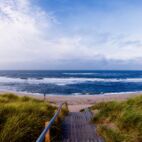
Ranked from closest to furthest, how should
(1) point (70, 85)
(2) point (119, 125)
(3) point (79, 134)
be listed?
(3) point (79, 134), (2) point (119, 125), (1) point (70, 85)

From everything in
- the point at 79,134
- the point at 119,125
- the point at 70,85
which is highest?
the point at 119,125

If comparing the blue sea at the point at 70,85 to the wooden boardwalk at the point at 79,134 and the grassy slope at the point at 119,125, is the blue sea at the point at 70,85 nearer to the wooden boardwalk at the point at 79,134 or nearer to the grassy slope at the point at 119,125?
the grassy slope at the point at 119,125

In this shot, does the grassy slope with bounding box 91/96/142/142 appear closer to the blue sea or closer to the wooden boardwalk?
the wooden boardwalk

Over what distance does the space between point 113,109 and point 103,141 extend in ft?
12.6

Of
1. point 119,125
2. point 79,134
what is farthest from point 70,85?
point 79,134

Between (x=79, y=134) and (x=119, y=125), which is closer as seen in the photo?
(x=79, y=134)

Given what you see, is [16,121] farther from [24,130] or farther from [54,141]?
[54,141]

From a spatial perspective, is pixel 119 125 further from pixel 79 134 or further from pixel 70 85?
pixel 70 85

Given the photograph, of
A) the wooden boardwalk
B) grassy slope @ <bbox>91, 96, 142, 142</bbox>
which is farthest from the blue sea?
the wooden boardwalk

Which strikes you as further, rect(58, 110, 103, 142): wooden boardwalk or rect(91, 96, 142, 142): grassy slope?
rect(58, 110, 103, 142): wooden boardwalk

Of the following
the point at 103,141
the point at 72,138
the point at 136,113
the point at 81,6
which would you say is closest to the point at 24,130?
the point at 72,138

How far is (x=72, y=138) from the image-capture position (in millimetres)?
6766

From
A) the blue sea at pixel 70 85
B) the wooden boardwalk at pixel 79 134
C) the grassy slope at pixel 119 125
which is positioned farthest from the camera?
the blue sea at pixel 70 85

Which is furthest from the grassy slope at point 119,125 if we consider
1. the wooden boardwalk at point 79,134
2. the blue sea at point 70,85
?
the blue sea at point 70,85
